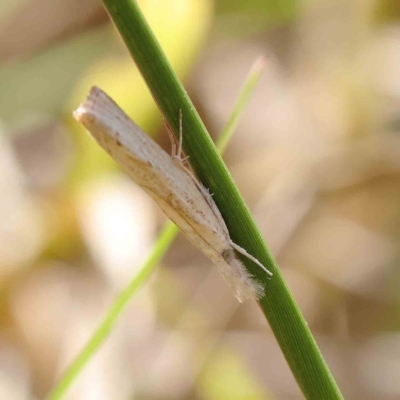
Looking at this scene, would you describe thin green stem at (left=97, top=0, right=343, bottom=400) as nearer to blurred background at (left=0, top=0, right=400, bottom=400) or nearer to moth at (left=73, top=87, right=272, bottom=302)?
moth at (left=73, top=87, right=272, bottom=302)

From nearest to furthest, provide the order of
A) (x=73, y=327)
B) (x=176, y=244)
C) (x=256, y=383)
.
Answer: (x=256, y=383)
(x=73, y=327)
(x=176, y=244)

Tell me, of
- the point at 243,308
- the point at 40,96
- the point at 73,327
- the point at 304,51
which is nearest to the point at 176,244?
the point at 243,308

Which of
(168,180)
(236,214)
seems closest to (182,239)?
(168,180)

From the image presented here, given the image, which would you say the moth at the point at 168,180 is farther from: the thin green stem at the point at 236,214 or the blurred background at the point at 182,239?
the blurred background at the point at 182,239

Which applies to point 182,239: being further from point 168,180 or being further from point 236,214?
point 236,214

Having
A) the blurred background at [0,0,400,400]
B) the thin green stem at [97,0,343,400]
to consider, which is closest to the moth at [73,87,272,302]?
the thin green stem at [97,0,343,400]

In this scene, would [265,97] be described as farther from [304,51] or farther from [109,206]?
[109,206]

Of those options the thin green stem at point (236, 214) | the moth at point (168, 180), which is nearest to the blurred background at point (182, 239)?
the moth at point (168, 180)
